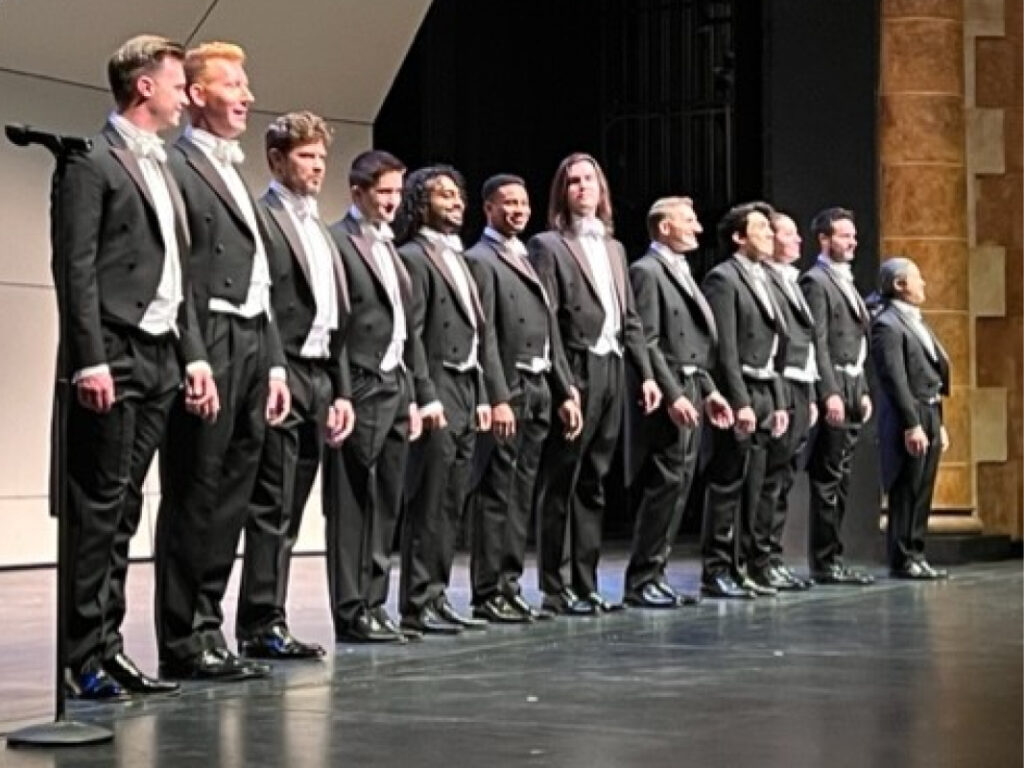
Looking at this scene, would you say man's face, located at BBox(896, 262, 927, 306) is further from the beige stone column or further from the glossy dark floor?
the glossy dark floor

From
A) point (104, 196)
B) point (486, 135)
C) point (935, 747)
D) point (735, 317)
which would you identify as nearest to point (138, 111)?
point (104, 196)

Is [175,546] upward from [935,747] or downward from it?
upward

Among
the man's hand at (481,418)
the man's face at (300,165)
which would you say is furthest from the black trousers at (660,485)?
the man's face at (300,165)

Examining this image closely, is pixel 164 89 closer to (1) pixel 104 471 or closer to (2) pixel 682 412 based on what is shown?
(1) pixel 104 471

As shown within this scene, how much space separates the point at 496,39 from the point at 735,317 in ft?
17.5

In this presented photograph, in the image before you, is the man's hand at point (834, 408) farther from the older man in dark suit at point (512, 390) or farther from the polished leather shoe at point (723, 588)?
the older man in dark suit at point (512, 390)

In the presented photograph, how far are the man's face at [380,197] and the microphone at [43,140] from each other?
A: 86.9 inches

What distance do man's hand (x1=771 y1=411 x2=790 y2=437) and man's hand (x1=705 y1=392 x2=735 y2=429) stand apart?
46 centimetres

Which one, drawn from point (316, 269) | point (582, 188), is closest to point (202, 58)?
point (316, 269)

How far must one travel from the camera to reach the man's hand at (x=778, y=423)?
397 inches

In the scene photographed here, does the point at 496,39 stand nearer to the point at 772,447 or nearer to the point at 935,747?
the point at 772,447

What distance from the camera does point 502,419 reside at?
8445 millimetres

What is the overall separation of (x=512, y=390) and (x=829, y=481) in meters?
2.77

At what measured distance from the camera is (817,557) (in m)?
11.0
